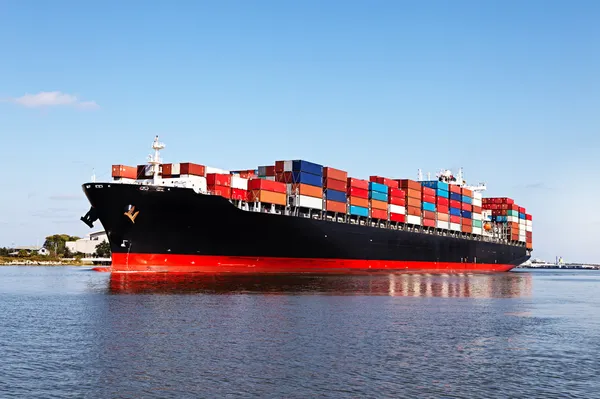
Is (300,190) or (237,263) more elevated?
(300,190)

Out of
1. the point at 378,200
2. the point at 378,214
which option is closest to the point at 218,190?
the point at 378,214

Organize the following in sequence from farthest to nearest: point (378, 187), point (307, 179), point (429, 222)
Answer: point (429, 222), point (378, 187), point (307, 179)

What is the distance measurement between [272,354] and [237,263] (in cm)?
4322

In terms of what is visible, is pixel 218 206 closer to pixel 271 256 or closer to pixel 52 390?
pixel 271 256

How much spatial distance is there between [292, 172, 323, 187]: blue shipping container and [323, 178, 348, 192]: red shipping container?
1.37 meters

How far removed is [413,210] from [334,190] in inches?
886

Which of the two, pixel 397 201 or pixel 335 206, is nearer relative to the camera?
pixel 335 206

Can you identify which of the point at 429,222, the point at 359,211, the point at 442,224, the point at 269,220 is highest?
the point at 359,211

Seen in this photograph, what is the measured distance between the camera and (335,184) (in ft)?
262

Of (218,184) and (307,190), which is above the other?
(307,190)

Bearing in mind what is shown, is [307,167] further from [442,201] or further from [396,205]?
[442,201]

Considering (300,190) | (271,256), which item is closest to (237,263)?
(271,256)

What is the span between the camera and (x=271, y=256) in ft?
221

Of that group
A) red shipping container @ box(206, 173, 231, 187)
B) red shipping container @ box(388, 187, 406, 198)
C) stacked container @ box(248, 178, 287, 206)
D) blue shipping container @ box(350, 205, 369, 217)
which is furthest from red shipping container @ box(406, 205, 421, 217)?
red shipping container @ box(206, 173, 231, 187)
